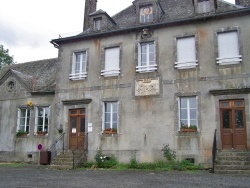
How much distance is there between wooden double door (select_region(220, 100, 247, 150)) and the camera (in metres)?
13.3

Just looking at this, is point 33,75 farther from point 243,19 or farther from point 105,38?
point 243,19

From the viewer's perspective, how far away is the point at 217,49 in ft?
46.6

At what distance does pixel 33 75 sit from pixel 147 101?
31.0 ft

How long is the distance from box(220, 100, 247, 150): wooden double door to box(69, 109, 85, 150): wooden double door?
7.15 meters

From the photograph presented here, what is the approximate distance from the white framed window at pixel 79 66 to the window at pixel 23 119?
4046mm

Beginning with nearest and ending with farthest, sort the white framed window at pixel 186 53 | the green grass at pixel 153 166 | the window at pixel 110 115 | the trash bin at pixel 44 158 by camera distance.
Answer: the green grass at pixel 153 166
the white framed window at pixel 186 53
the window at pixel 110 115
the trash bin at pixel 44 158

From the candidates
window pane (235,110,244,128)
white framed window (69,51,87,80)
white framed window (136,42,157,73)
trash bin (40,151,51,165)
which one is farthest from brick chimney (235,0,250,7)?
trash bin (40,151,51,165)

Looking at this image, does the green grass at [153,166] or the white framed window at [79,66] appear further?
the white framed window at [79,66]

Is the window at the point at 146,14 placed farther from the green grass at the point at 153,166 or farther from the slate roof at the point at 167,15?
the green grass at the point at 153,166

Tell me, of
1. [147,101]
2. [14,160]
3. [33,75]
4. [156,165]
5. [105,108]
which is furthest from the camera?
[33,75]

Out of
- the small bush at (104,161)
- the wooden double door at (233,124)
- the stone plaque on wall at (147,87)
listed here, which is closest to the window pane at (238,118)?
the wooden double door at (233,124)

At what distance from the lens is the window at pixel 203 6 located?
15.2m

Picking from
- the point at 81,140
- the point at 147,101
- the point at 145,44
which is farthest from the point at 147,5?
the point at 81,140

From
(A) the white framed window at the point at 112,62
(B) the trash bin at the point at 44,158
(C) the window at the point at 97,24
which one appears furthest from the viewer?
(C) the window at the point at 97,24
